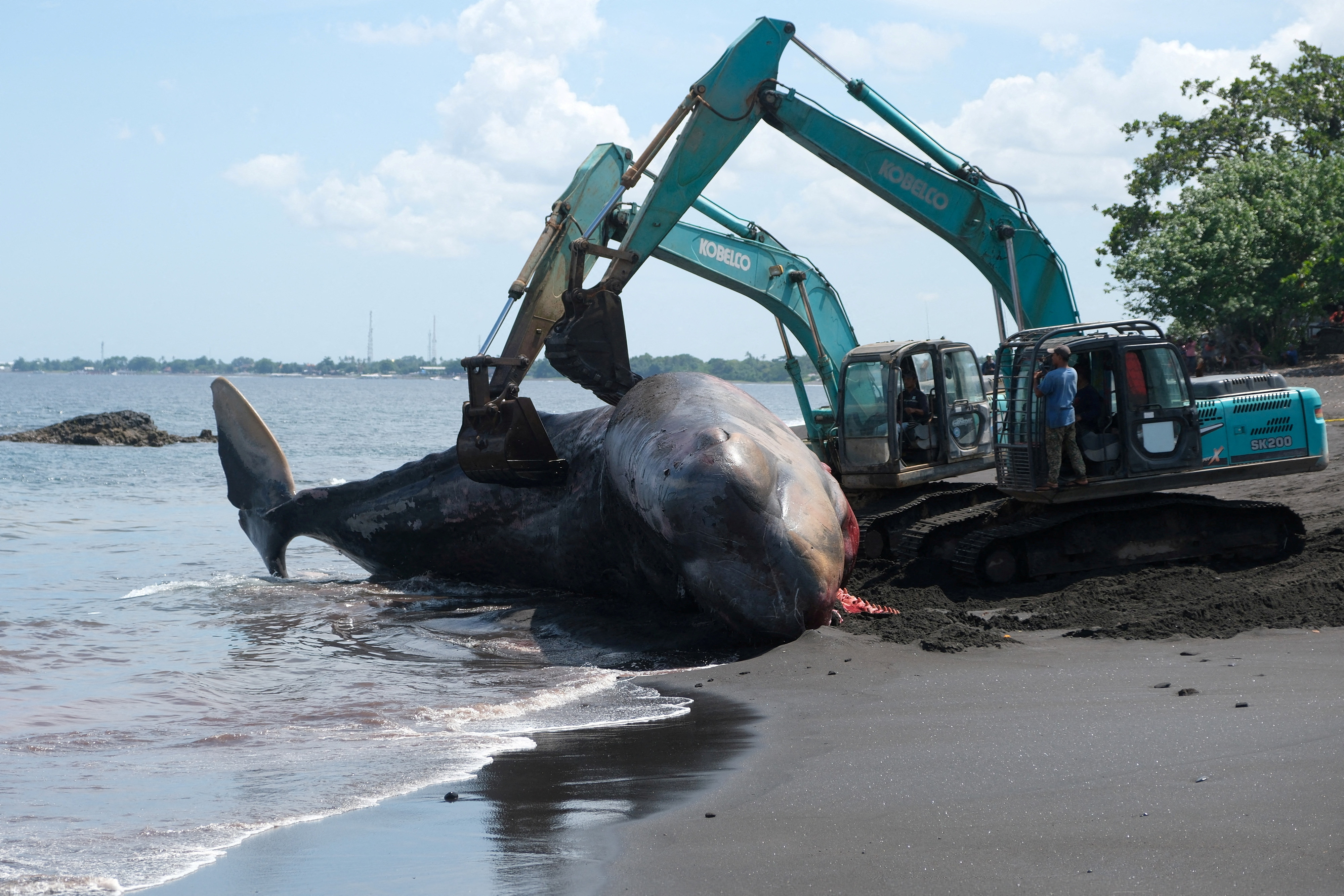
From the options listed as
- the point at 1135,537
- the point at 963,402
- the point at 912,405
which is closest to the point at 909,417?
the point at 912,405

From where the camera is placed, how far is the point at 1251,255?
39469mm

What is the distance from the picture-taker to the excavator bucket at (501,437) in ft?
41.3

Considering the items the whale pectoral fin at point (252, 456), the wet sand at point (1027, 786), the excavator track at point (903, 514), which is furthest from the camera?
the whale pectoral fin at point (252, 456)

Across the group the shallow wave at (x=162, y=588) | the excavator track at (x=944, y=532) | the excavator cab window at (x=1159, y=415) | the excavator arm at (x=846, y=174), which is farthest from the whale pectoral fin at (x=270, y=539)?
the excavator cab window at (x=1159, y=415)

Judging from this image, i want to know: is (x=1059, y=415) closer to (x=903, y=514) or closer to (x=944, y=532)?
(x=944, y=532)

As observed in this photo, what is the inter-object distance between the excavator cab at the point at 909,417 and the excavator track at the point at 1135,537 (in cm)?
201

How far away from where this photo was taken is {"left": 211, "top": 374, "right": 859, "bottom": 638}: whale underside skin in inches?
372

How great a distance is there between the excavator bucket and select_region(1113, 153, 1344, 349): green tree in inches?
1293

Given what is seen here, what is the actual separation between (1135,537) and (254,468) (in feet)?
37.6

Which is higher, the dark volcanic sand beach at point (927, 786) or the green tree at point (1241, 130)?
the green tree at point (1241, 130)

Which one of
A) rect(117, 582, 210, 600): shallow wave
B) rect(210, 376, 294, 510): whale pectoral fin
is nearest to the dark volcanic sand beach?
rect(117, 582, 210, 600): shallow wave

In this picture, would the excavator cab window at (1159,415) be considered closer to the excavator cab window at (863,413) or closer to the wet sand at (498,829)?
the excavator cab window at (863,413)

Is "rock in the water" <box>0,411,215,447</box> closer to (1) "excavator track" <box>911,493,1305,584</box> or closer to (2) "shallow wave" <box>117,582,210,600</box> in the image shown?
(2) "shallow wave" <box>117,582,210,600</box>

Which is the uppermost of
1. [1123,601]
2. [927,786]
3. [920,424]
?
[920,424]
